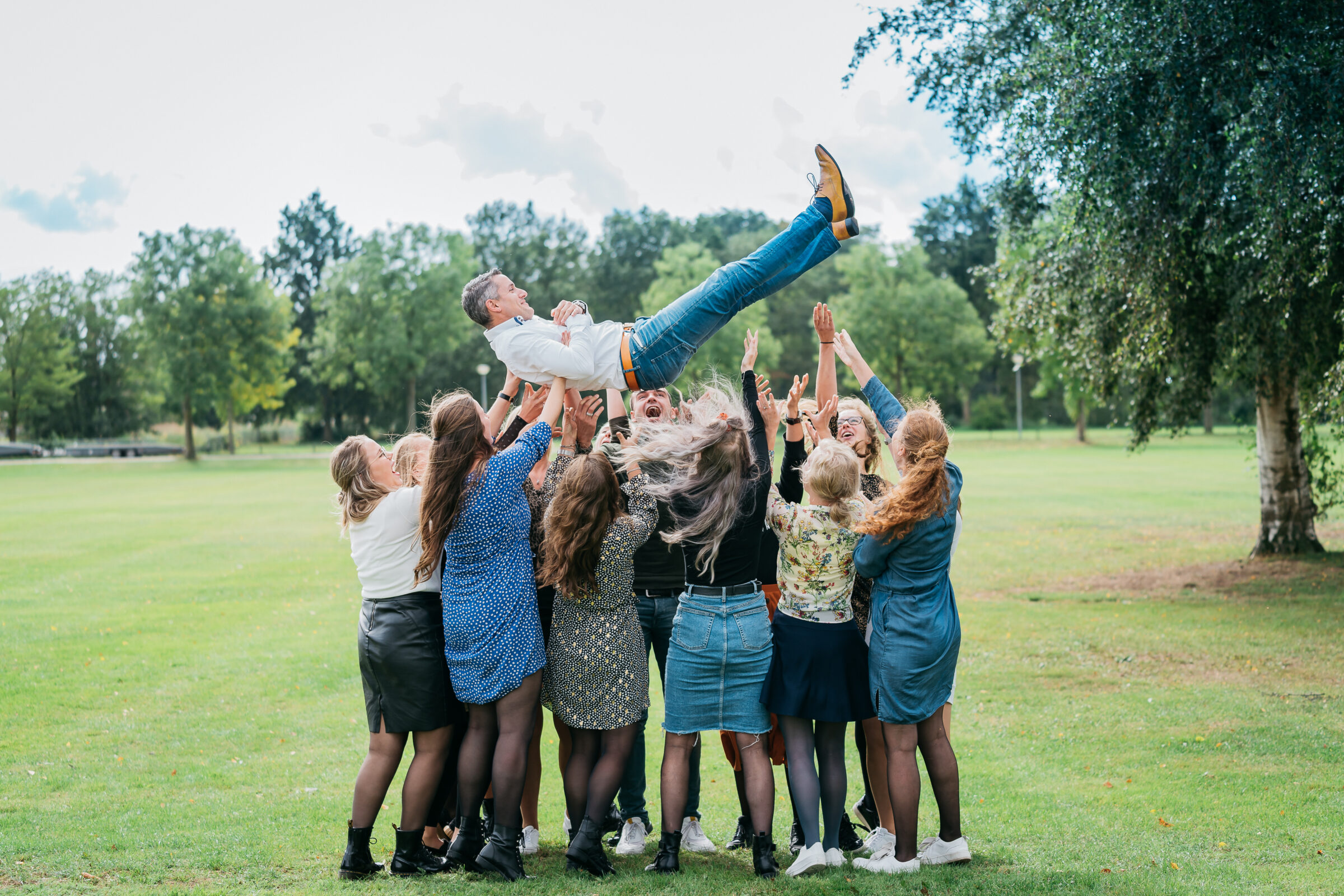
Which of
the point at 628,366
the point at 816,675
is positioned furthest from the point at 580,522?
the point at 816,675

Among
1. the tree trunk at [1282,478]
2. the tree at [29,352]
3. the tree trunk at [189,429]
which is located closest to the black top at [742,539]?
the tree trunk at [1282,478]

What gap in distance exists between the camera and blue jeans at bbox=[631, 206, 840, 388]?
5.41 metres

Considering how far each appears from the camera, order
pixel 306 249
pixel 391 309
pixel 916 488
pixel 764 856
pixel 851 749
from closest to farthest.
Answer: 1. pixel 916 488
2. pixel 764 856
3. pixel 851 749
4. pixel 391 309
5. pixel 306 249

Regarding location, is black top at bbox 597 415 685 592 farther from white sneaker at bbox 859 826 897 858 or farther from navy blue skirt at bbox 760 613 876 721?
white sneaker at bbox 859 826 897 858

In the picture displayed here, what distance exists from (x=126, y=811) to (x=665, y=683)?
11.4 ft

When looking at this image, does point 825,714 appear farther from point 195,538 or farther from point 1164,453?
point 1164,453

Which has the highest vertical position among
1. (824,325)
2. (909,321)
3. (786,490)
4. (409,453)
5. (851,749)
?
(909,321)

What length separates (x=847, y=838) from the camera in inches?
198

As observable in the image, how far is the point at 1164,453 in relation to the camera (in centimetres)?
4322

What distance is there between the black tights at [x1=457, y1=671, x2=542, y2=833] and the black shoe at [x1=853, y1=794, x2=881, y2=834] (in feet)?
6.53

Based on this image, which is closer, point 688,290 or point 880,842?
point 880,842

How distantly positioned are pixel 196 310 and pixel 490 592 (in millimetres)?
53264

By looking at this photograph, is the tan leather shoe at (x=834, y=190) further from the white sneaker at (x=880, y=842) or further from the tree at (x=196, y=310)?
A: the tree at (x=196, y=310)

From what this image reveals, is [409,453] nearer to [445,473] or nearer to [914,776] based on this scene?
[445,473]
